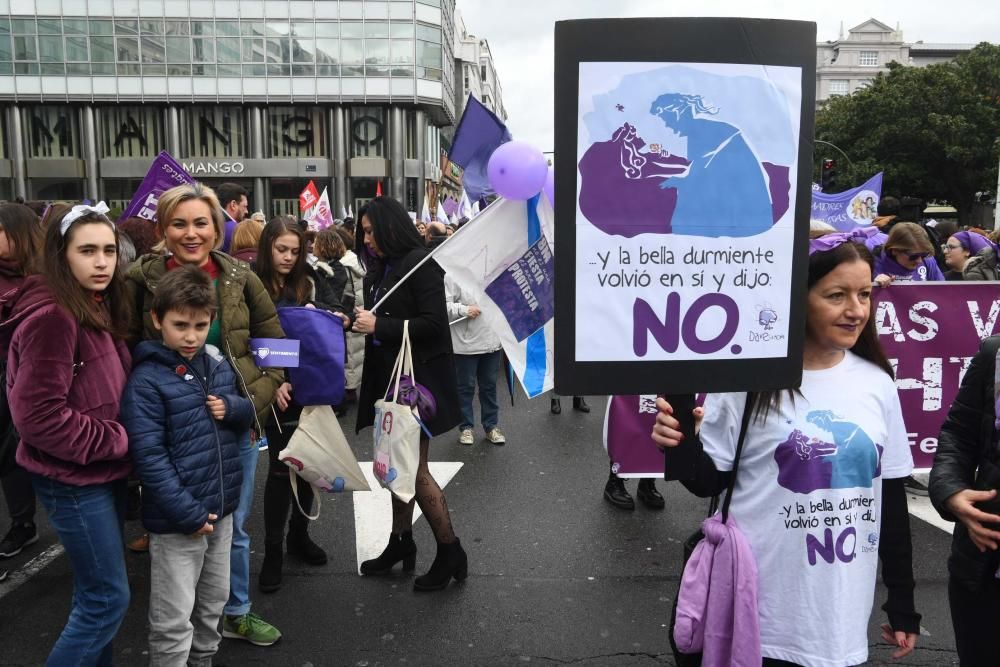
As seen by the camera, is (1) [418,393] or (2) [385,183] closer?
(1) [418,393]

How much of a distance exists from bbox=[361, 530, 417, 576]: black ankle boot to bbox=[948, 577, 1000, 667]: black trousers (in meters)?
2.75

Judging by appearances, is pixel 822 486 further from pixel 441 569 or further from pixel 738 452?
pixel 441 569

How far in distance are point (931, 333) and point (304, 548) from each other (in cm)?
434

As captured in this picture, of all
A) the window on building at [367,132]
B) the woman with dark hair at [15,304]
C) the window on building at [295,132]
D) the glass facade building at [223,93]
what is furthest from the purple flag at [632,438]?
the window on building at [295,132]

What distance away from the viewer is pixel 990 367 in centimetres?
229

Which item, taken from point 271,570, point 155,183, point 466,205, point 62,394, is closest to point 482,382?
point 466,205

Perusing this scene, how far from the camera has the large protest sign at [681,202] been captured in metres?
1.73

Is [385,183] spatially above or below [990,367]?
above

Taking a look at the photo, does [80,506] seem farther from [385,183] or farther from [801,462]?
[385,183]

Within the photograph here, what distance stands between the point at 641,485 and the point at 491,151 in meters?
2.95

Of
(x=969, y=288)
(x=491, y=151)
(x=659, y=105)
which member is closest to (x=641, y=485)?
(x=969, y=288)

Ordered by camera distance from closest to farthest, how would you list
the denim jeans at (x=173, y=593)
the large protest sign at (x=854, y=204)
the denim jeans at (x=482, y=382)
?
the denim jeans at (x=173, y=593) < the denim jeans at (x=482, y=382) < the large protest sign at (x=854, y=204)

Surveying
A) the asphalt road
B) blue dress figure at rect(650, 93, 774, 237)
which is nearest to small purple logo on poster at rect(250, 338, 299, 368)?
the asphalt road

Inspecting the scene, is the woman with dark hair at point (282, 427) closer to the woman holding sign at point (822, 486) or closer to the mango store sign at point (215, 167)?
the woman holding sign at point (822, 486)
